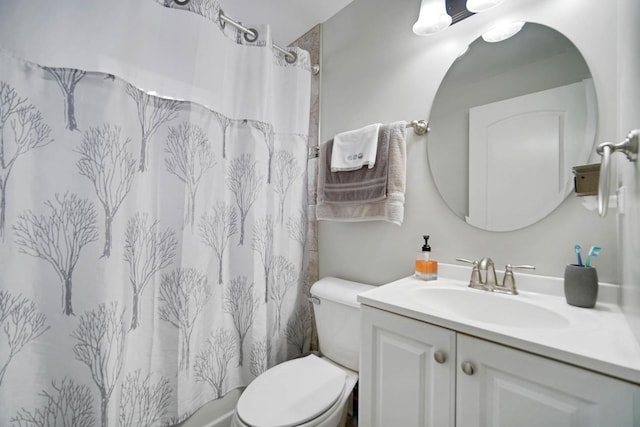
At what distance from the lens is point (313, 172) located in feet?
5.20

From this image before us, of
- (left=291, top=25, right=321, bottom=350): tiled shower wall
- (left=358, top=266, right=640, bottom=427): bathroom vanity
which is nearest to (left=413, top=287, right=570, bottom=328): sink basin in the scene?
(left=358, top=266, right=640, bottom=427): bathroom vanity

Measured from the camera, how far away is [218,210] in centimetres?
114

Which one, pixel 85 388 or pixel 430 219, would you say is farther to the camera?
pixel 430 219

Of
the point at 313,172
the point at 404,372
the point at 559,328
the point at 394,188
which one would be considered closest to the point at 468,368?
the point at 404,372

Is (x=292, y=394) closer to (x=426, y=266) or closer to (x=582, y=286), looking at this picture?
(x=426, y=266)

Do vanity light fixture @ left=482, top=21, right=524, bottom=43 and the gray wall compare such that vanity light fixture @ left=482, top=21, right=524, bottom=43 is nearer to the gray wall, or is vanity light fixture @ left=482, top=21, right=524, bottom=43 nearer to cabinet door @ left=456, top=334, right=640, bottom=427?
the gray wall

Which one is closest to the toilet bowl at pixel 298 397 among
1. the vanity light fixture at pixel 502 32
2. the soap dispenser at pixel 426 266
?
the soap dispenser at pixel 426 266

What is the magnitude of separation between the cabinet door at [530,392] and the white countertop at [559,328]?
23 mm

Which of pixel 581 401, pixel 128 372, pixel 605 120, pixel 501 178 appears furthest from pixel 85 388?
pixel 605 120

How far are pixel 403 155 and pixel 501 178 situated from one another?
0.39 metres

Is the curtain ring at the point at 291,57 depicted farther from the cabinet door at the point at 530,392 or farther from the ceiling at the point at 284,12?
the cabinet door at the point at 530,392

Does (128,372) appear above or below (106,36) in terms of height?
below

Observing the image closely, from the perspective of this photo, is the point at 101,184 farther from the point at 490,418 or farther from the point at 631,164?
the point at 631,164

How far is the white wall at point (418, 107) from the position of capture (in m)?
0.77
